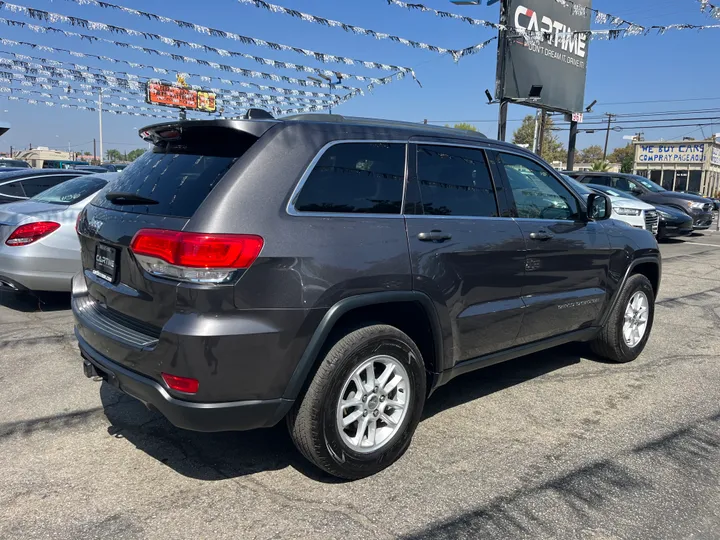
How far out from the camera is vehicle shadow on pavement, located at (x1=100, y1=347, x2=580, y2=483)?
122 inches

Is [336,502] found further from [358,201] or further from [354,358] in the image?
[358,201]

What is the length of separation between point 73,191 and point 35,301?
4.59 feet

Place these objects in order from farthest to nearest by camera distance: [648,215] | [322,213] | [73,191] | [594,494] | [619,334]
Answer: [648,215]
[73,191]
[619,334]
[594,494]
[322,213]

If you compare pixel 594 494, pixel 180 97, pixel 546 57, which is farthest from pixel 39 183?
pixel 180 97

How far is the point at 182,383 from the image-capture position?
2545 mm

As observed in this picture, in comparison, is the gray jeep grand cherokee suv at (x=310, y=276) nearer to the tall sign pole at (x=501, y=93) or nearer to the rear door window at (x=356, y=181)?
the rear door window at (x=356, y=181)

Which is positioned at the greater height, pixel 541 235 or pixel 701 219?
pixel 541 235

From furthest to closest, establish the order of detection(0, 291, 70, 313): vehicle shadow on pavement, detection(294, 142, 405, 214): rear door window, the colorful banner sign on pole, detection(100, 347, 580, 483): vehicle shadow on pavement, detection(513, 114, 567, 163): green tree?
detection(513, 114, 567, 163): green tree → the colorful banner sign on pole → detection(0, 291, 70, 313): vehicle shadow on pavement → detection(100, 347, 580, 483): vehicle shadow on pavement → detection(294, 142, 405, 214): rear door window

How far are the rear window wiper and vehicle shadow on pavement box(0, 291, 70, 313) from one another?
3.84m

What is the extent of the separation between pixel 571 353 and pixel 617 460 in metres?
2.13

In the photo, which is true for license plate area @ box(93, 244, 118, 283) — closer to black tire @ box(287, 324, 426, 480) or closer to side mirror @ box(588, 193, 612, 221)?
black tire @ box(287, 324, 426, 480)

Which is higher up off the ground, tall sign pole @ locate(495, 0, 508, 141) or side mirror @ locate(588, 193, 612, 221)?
tall sign pole @ locate(495, 0, 508, 141)

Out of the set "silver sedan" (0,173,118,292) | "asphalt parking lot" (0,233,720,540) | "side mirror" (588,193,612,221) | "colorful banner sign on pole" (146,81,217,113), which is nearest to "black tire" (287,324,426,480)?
"asphalt parking lot" (0,233,720,540)

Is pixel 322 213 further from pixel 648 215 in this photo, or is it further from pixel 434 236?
pixel 648 215
